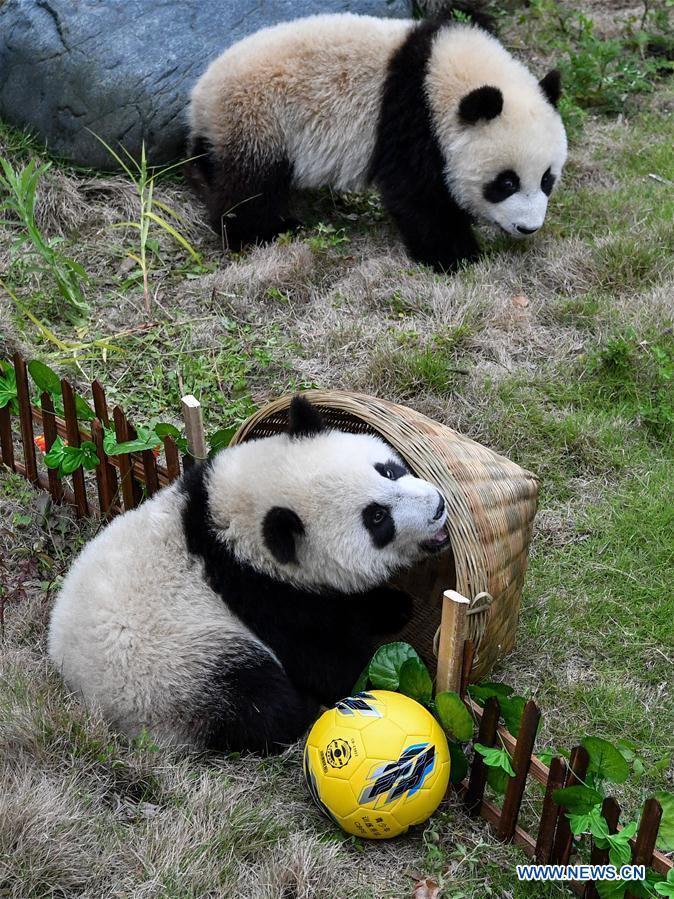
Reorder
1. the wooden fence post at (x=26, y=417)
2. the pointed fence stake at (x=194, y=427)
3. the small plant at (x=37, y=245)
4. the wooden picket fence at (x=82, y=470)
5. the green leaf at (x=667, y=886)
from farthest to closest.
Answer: the small plant at (x=37, y=245) → the wooden fence post at (x=26, y=417) → the wooden picket fence at (x=82, y=470) → the pointed fence stake at (x=194, y=427) → the green leaf at (x=667, y=886)

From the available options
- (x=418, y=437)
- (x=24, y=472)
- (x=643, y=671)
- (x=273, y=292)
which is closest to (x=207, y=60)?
(x=273, y=292)

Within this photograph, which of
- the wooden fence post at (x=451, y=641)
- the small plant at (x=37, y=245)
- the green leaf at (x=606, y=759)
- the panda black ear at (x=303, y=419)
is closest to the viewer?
the green leaf at (x=606, y=759)

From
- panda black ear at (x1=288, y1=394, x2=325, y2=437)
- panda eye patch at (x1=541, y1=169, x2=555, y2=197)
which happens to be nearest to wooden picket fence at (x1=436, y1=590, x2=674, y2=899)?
panda black ear at (x1=288, y1=394, x2=325, y2=437)

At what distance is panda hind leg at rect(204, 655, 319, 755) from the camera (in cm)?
302

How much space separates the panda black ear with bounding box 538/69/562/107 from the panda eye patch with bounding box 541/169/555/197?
1.54 ft

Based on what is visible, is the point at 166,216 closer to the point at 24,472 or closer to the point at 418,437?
the point at 24,472

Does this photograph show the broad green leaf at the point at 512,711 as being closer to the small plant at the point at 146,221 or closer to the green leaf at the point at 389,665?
the green leaf at the point at 389,665

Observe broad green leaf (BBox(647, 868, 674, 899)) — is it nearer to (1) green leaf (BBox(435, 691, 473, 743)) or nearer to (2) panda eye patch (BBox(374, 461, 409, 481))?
(1) green leaf (BBox(435, 691, 473, 743))

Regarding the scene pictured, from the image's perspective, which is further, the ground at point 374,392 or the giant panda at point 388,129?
the giant panda at point 388,129

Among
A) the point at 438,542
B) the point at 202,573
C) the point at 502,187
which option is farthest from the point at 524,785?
the point at 502,187

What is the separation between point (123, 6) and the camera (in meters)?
6.44

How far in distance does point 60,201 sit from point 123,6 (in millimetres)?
1515

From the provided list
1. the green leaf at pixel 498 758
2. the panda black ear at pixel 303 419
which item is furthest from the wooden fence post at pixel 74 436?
the green leaf at pixel 498 758

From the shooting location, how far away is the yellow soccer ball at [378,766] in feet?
8.76
